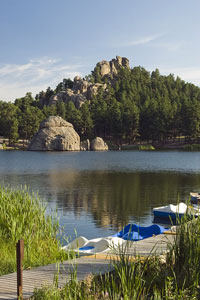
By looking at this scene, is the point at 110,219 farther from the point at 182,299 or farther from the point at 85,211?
the point at 182,299

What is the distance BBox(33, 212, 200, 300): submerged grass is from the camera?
5023 mm

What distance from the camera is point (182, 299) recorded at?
16.3 feet

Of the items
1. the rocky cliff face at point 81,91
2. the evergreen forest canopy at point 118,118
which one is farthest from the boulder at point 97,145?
the rocky cliff face at point 81,91

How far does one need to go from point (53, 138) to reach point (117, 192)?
2394 inches

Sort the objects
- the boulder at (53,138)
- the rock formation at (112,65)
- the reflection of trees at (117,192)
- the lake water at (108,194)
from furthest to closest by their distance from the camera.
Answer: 1. the rock formation at (112,65)
2. the boulder at (53,138)
3. the reflection of trees at (117,192)
4. the lake water at (108,194)

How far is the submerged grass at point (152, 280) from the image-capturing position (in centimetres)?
502

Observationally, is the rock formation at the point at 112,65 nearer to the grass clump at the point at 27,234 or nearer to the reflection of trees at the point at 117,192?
the reflection of trees at the point at 117,192

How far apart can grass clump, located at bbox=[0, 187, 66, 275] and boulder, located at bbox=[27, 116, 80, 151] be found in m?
75.1

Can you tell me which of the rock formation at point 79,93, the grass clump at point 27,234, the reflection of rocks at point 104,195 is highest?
the rock formation at point 79,93

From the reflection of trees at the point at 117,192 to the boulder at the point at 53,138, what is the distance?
4781 centimetres

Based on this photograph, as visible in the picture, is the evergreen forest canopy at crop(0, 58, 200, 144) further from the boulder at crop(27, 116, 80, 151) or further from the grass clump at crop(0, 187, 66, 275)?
the grass clump at crop(0, 187, 66, 275)

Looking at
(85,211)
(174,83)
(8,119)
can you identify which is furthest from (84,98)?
(85,211)

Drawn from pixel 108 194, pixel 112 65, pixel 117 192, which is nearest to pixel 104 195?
pixel 108 194

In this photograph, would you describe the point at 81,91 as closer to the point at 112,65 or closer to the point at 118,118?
the point at 118,118
